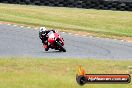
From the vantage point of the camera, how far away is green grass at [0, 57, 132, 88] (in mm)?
10015

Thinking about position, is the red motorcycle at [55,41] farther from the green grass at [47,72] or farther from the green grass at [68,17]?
the green grass at [68,17]

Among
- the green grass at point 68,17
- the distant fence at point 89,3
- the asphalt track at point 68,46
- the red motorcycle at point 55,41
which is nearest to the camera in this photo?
the asphalt track at point 68,46

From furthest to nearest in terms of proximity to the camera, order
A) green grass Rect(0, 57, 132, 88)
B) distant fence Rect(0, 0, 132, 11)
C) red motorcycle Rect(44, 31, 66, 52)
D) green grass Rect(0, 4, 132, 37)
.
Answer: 1. distant fence Rect(0, 0, 132, 11)
2. green grass Rect(0, 4, 132, 37)
3. red motorcycle Rect(44, 31, 66, 52)
4. green grass Rect(0, 57, 132, 88)

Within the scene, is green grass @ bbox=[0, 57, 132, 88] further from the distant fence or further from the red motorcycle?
the distant fence

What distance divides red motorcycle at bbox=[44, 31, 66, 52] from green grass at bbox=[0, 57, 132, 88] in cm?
412

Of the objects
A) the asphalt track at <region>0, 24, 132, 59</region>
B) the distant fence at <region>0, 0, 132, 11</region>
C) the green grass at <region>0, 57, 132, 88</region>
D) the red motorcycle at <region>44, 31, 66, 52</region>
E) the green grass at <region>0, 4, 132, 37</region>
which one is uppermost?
the green grass at <region>0, 57, 132, 88</region>

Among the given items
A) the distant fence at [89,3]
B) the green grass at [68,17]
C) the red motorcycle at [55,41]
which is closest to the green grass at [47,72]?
the red motorcycle at [55,41]

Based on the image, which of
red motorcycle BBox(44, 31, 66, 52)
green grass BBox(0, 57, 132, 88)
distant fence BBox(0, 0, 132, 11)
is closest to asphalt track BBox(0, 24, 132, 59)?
red motorcycle BBox(44, 31, 66, 52)

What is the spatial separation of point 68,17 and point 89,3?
2.79 meters

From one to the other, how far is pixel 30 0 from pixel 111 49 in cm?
1921

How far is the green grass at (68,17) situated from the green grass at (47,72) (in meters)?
14.0

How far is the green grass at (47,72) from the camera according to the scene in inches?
394

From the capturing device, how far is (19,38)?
22.8 metres

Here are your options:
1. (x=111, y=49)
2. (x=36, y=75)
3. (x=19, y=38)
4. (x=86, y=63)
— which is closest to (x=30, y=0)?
(x=19, y=38)
